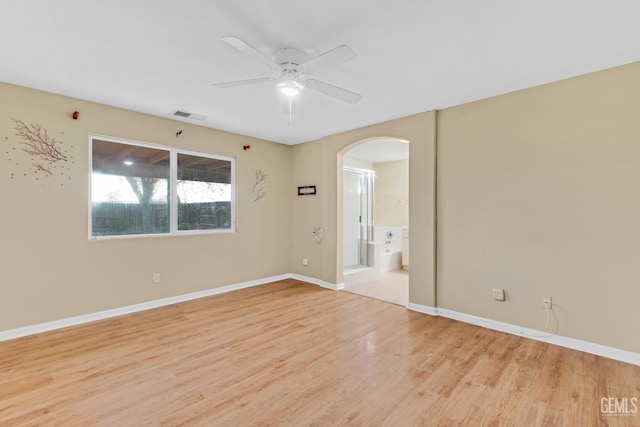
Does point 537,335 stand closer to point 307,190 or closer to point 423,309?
point 423,309

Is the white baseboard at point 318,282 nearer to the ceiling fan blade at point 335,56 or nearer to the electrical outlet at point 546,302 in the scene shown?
the electrical outlet at point 546,302

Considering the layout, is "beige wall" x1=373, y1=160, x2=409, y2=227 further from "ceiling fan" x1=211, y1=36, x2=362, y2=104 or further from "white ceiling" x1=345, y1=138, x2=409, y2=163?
"ceiling fan" x1=211, y1=36, x2=362, y2=104

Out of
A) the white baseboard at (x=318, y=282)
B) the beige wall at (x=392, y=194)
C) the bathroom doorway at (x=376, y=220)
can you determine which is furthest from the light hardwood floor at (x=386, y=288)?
the beige wall at (x=392, y=194)

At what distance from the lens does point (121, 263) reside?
3674mm

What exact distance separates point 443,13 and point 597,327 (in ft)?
9.77

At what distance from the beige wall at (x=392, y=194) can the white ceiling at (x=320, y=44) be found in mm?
3798

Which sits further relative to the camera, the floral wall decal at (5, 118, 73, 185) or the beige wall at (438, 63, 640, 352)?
the floral wall decal at (5, 118, 73, 185)

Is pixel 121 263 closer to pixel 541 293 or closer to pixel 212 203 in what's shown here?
pixel 212 203

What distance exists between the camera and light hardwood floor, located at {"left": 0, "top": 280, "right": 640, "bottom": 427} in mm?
1892

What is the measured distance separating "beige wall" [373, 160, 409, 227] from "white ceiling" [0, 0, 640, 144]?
12.5ft

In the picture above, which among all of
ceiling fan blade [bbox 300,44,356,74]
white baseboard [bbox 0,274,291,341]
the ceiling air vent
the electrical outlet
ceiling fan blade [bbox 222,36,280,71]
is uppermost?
the ceiling air vent

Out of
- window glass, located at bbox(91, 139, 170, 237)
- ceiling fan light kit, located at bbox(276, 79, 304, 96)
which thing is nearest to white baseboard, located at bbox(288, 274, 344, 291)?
window glass, located at bbox(91, 139, 170, 237)

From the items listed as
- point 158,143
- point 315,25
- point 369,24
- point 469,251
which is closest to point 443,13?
point 369,24
